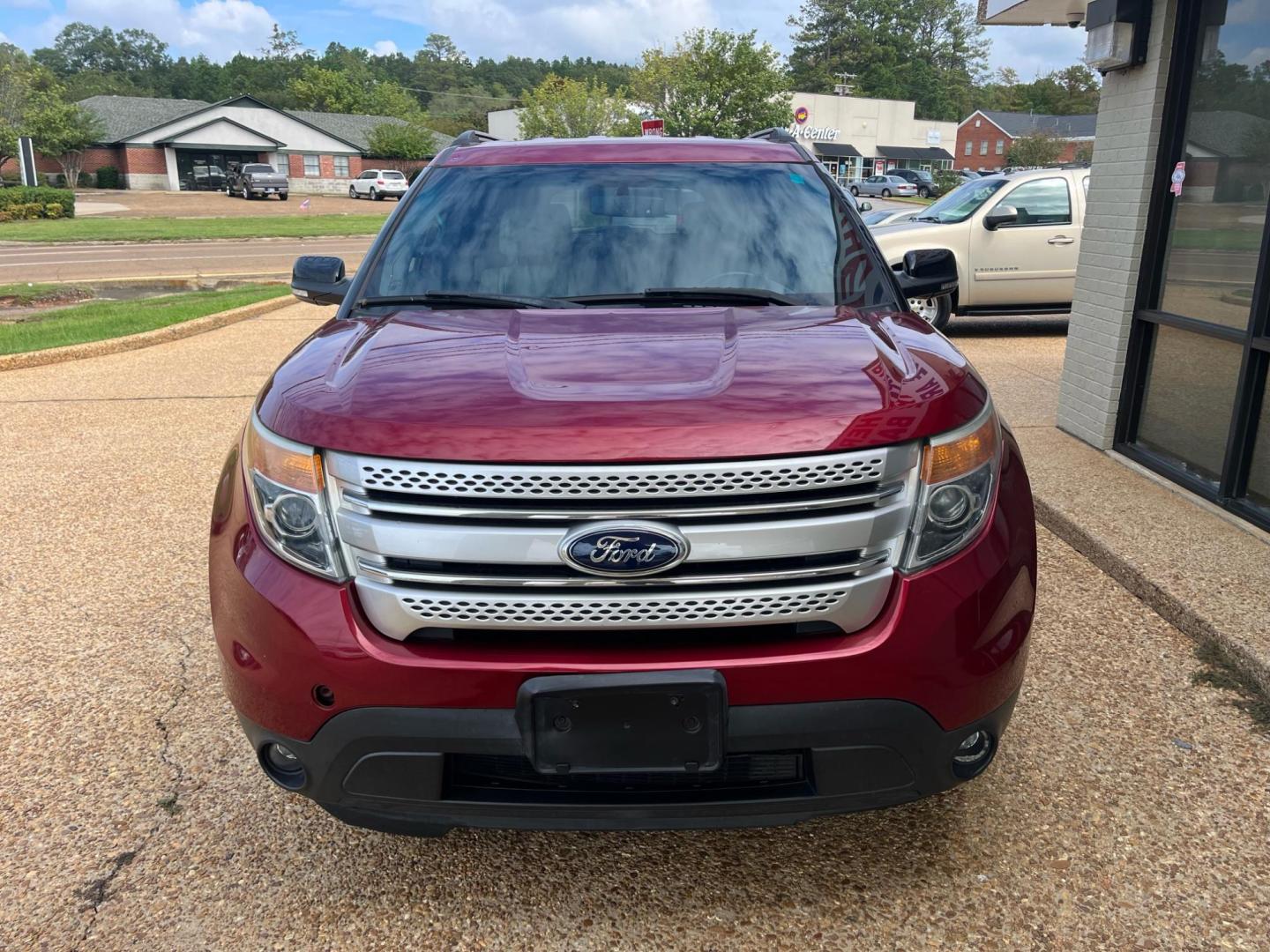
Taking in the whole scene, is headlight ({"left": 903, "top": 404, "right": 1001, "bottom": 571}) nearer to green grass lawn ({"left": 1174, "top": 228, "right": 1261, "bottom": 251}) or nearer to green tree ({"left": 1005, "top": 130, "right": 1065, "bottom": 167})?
green grass lawn ({"left": 1174, "top": 228, "right": 1261, "bottom": 251})

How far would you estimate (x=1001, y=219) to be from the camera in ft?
35.2

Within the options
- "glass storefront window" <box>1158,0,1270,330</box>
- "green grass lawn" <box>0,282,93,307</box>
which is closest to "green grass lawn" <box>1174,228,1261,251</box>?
"glass storefront window" <box>1158,0,1270,330</box>

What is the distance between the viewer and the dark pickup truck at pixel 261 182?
51438 millimetres

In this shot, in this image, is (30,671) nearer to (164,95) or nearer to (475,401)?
(475,401)

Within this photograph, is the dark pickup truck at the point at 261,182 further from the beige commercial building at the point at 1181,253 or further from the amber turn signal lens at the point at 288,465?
the amber turn signal lens at the point at 288,465

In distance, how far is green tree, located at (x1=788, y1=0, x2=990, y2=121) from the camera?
4508 inches

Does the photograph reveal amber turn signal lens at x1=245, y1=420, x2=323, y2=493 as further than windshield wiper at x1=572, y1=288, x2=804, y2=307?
No

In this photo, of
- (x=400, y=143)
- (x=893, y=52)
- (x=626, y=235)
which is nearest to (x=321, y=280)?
(x=626, y=235)

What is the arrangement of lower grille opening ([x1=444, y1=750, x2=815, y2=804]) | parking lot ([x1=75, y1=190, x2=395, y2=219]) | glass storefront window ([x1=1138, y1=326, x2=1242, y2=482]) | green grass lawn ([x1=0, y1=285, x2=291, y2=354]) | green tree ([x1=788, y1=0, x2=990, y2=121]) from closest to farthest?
lower grille opening ([x1=444, y1=750, x2=815, y2=804])
glass storefront window ([x1=1138, y1=326, x2=1242, y2=482])
green grass lawn ([x1=0, y1=285, x2=291, y2=354])
parking lot ([x1=75, y1=190, x2=395, y2=219])
green tree ([x1=788, y1=0, x2=990, y2=121])

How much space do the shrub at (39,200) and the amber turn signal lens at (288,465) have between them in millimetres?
42741

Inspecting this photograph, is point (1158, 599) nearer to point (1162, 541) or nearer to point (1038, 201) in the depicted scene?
point (1162, 541)

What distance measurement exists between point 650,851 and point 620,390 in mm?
1255

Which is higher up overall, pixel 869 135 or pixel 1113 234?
pixel 869 135

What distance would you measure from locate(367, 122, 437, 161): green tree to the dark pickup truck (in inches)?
759
